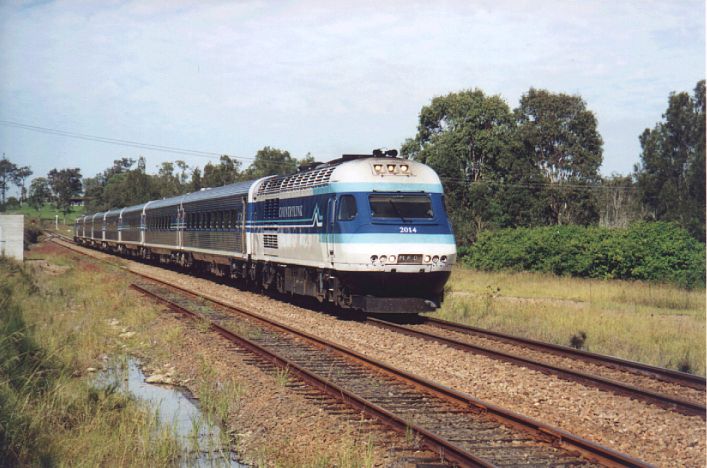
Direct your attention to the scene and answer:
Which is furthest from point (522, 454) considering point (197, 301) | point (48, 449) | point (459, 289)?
point (459, 289)

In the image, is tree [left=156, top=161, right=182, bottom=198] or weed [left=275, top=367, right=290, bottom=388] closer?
weed [left=275, top=367, right=290, bottom=388]

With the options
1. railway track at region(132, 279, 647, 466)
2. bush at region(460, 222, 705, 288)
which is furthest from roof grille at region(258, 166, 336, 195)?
bush at region(460, 222, 705, 288)

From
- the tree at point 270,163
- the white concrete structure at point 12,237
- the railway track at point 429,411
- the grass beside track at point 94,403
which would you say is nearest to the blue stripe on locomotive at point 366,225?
the railway track at point 429,411

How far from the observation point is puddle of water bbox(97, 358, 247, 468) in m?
7.55

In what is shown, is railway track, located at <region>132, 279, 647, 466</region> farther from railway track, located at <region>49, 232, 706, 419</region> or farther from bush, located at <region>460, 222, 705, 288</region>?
bush, located at <region>460, 222, 705, 288</region>

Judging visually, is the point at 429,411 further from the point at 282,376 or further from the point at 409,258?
the point at 409,258

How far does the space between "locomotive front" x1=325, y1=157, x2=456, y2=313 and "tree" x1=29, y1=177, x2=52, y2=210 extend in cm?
14891

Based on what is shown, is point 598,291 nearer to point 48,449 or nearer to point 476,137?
point 48,449

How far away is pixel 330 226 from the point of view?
16016 mm

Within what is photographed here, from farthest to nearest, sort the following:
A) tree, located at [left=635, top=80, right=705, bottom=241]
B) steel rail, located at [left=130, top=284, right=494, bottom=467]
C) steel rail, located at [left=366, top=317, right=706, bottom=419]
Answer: tree, located at [left=635, top=80, right=705, bottom=241] < steel rail, located at [left=366, top=317, right=706, bottom=419] < steel rail, located at [left=130, top=284, right=494, bottom=467]

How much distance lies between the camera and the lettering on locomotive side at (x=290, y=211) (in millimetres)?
18219

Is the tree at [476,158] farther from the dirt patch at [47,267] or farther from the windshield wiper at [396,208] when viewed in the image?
the windshield wiper at [396,208]

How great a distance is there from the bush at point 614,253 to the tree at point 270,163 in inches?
2585

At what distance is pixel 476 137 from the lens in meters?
58.2
